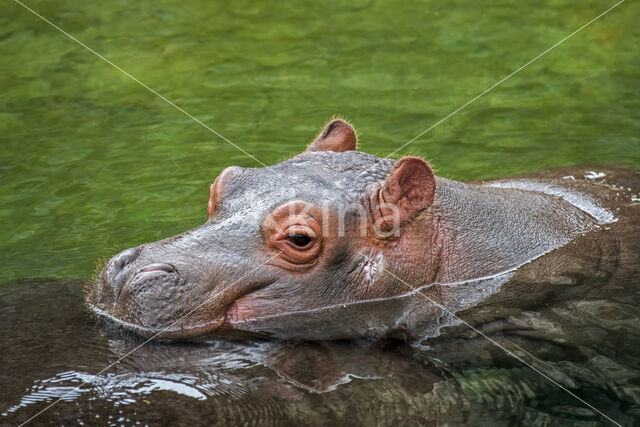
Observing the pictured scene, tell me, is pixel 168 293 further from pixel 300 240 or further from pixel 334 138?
pixel 334 138

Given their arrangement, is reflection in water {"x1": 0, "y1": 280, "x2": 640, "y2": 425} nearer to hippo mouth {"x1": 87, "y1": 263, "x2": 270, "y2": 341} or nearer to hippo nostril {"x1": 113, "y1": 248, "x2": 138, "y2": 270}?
hippo mouth {"x1": 87, "y1": 263, "x2": 270, "y2": 341}

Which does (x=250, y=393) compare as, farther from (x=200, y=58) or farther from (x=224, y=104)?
(x=200, y=58)

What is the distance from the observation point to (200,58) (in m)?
11.9

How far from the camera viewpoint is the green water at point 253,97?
8367 mm

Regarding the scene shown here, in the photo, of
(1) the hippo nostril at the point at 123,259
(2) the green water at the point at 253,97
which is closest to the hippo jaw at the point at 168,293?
(1) the hippo nostril at the point at 123,259

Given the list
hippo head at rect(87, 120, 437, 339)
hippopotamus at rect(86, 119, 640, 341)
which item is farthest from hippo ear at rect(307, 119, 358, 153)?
hippo head at rect(87, 120, 437, 339)

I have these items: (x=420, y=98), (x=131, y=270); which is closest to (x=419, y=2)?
(x=420, y=98)

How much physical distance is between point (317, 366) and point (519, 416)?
1165 millimetres

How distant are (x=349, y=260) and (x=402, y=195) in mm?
527

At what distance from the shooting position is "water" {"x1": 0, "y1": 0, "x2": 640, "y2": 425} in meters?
4.86

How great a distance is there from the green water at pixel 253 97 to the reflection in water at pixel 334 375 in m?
2.23

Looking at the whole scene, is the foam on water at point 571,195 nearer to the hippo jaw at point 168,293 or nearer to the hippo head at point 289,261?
the hippo head at point 289,261

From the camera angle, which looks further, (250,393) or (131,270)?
(131,270)

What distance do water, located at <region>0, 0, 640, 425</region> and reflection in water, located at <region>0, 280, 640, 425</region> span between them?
1 centimetres
